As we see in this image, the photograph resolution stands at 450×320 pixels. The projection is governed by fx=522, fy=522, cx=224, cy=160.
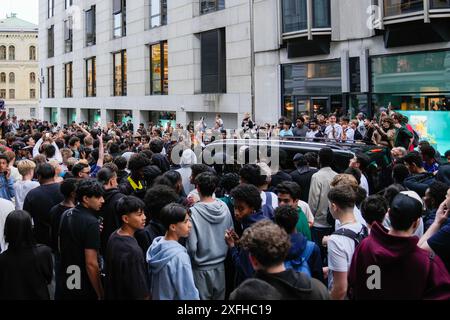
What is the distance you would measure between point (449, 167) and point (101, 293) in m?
5.24

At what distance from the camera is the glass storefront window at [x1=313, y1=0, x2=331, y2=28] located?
2139 cm

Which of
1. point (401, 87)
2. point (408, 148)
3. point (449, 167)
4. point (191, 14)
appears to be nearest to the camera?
point (449, 167)

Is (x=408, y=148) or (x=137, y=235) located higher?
(x=408, y=148)

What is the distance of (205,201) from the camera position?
5676mm

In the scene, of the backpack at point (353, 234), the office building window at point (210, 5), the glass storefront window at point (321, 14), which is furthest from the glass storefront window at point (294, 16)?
the backpack at point (353, 234)

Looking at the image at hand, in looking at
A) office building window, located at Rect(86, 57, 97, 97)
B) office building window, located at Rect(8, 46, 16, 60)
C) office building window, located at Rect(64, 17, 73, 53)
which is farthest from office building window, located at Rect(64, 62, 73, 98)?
office building window, located at Rect(8, 46, 16, 60)

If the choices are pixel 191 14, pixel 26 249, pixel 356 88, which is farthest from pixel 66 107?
pixel 26 249

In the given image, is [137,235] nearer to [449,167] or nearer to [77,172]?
[77,172]

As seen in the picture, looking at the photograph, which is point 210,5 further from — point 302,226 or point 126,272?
point 126,272

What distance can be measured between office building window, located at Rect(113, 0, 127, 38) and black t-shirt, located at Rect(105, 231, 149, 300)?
34.8m

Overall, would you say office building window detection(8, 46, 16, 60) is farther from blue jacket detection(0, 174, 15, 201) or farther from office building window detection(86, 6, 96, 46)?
blue jacket detection(0, 174, 15, 201)

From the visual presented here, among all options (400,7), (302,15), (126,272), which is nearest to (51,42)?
(302,15)

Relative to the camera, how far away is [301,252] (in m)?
4.66

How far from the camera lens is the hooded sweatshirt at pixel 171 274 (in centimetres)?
450
